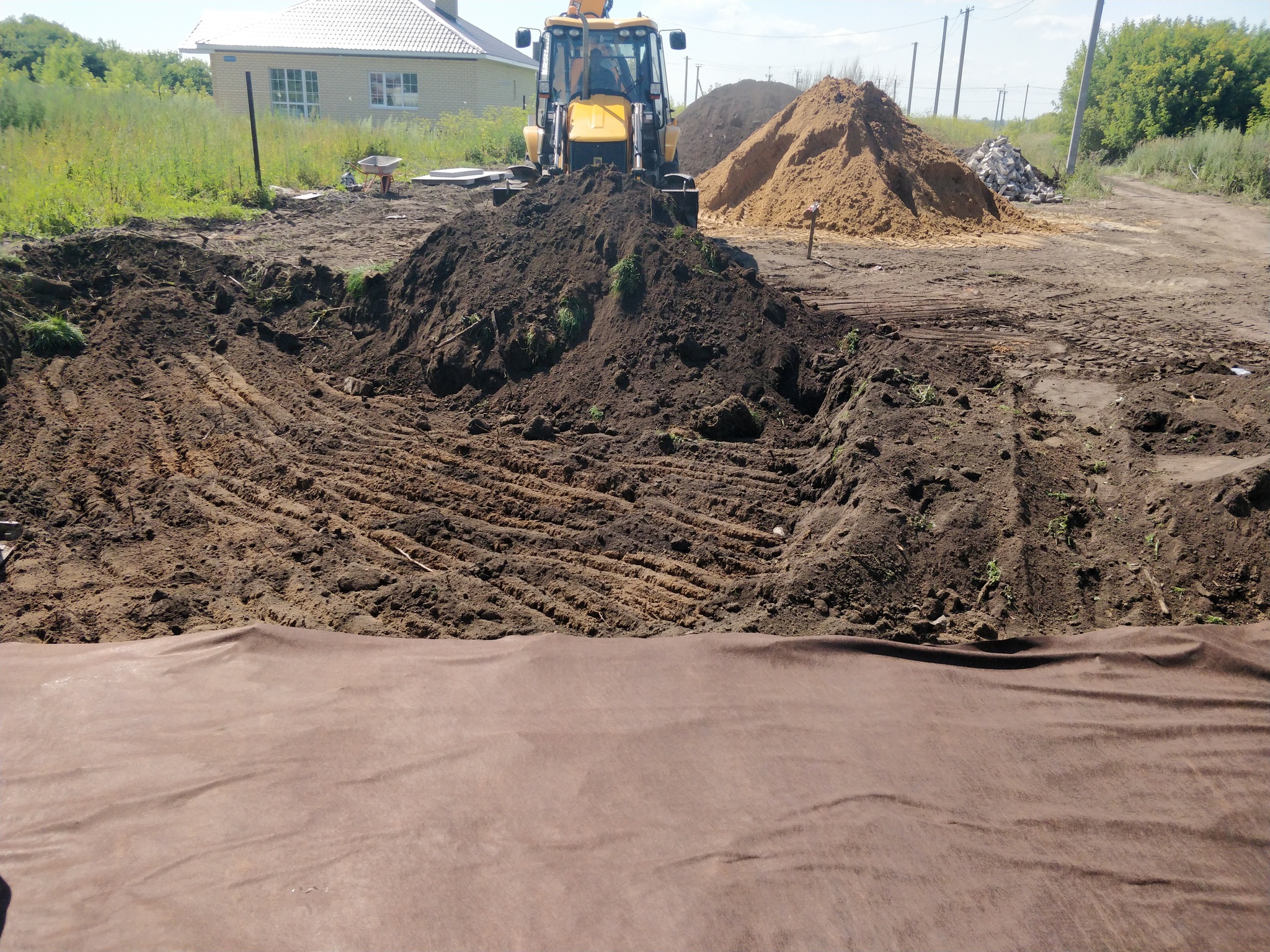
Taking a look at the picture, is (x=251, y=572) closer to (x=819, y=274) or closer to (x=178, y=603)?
(x=178, y=603)

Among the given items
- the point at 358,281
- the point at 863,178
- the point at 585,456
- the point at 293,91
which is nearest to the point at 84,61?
the point at 293,91

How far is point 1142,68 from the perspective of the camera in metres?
29.3

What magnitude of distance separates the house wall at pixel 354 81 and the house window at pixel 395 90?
15cm

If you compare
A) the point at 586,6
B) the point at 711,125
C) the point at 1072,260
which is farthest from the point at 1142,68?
the point at 586,6

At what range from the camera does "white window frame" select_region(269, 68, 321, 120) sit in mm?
31578

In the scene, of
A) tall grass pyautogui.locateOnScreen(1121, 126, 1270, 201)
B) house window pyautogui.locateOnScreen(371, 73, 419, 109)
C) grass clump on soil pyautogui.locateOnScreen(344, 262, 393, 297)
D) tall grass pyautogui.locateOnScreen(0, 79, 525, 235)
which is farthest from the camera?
house window pyautogui.locateOnScreen(371, 73, 419, 109)

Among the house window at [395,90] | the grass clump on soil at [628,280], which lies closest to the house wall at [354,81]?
the house window at [395,90]

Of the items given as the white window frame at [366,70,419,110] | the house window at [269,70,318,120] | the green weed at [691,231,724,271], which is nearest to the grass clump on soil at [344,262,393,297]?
the green weed at [691,231,724,271]

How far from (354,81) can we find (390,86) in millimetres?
1310

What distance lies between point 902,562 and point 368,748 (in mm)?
3157

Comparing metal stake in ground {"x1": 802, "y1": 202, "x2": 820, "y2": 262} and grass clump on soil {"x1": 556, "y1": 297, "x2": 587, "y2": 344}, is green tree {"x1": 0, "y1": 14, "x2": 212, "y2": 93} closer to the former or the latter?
metal stake in ground {"x1": 802, "y1": 202, "x2": 820, "y2": 262}

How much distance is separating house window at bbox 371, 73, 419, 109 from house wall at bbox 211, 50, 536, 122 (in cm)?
15

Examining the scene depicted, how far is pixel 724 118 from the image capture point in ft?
95.3

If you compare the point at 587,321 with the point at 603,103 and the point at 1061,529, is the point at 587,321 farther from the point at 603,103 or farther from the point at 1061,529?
the point at 603,103
